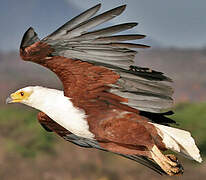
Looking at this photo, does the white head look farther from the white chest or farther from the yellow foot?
the yellow foot

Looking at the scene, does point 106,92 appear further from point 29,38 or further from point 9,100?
point 9,100

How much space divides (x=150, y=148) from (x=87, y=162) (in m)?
10.3

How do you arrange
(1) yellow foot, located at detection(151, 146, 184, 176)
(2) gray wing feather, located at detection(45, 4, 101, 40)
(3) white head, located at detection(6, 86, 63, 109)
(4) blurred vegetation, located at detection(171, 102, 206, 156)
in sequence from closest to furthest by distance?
1. (2) gray wing feather, located at detection(45, 4, 101, 40)
2. (1) yellow foot, located at detection(151, 146, 184, 176)
3. (3) white head, located at detection(6, 86, 63, 109)
4. (4) blurred vegetation, located at detection(171, 102, 206, 156)

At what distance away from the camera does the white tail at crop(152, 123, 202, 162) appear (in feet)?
14.0

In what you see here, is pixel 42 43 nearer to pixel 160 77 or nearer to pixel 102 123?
pixel 102 123

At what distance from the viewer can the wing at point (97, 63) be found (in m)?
3.97

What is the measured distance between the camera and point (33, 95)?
451 centimetres

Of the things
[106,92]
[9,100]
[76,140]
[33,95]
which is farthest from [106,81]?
[76,140]

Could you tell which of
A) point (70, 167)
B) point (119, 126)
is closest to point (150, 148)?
point (119, 126)

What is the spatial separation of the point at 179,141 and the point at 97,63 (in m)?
1.21

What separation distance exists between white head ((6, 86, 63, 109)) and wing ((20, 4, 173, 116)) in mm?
253

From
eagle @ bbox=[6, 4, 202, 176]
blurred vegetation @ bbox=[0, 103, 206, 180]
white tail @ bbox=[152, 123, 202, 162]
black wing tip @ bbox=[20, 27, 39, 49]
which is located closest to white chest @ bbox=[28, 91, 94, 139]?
eagle @ bbox=[6, 4, 202, 176]

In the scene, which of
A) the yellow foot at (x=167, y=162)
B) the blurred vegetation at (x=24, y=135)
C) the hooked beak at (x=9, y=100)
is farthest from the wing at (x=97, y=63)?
the blurred vegetation at (x=24, y=135)

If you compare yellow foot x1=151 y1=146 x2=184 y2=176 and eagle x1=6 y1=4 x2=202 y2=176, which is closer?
eagle x1=6 y1=4 x2=202 y2=176
